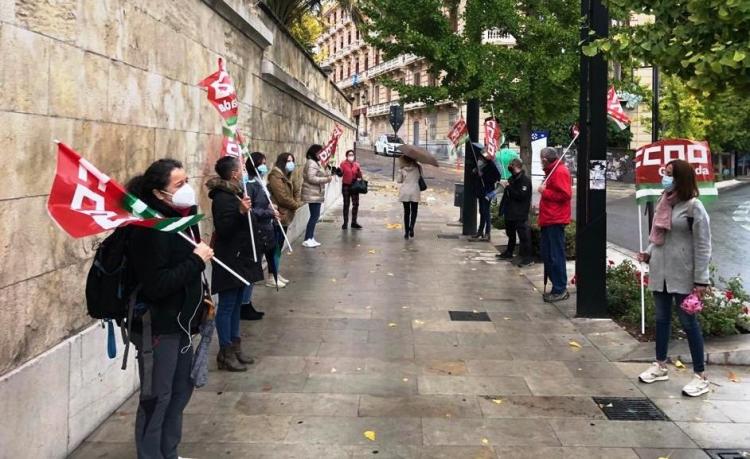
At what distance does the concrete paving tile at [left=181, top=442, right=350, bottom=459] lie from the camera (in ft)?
13.2

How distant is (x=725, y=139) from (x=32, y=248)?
4461 centimetres

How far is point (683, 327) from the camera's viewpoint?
5258 millimetres

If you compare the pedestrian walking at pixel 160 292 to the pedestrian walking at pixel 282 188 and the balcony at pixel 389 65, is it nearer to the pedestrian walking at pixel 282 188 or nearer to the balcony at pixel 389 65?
the pedestrian walking at pixel 282 188

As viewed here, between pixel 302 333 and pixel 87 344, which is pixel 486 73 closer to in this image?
pixel 302 333

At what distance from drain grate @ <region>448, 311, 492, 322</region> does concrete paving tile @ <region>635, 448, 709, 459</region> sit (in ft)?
11.0

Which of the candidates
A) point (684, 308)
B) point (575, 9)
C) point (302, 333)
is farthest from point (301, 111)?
point (684, 308)

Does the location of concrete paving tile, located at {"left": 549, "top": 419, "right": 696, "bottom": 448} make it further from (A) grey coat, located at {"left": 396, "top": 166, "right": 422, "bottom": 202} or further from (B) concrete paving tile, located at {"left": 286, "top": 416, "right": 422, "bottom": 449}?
(A) grey coat, located at {"left": 396, "top": 166, "right": 422, "bottom": 202}

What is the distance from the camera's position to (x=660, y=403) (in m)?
5.02

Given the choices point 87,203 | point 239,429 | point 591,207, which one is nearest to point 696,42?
point 591,207

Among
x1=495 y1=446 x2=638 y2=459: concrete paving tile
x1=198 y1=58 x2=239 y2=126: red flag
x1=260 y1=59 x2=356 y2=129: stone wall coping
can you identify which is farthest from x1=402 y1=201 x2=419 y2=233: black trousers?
x1=495 y1=446 x2=638 y2=459: concrete paving tile

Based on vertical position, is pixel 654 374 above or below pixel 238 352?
below

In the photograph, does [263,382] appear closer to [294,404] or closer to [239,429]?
[294,404]

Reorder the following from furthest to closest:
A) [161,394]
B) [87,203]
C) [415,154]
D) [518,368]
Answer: [415,154] → [518,368] → [161,394] → [87,203]

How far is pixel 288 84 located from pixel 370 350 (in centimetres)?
703
